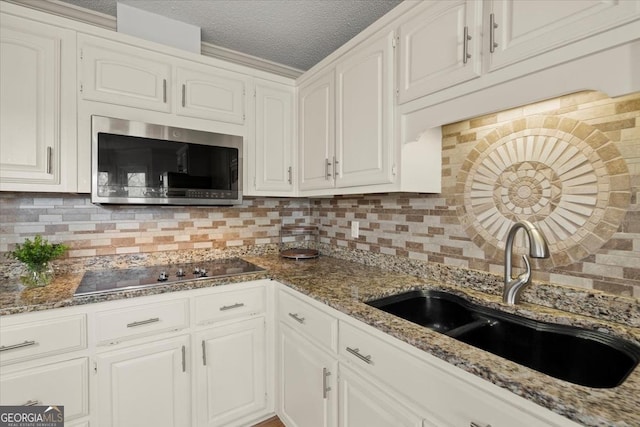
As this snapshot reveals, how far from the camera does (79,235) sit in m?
1.80

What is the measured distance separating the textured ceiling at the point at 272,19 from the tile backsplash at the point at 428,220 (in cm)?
95

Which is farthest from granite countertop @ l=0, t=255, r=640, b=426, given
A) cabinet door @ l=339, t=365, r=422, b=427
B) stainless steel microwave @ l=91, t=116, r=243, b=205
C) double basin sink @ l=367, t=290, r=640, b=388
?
stainless steel microwave @ l=91, t=116, r=243, b=205

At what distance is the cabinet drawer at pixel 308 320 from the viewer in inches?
53.0

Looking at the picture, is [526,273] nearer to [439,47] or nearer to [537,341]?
[537,341]

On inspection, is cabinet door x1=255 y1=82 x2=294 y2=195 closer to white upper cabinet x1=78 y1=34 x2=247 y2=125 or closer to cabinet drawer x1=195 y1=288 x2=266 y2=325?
white upper cabinet x1=78 y1=34 x2=247 y2=125

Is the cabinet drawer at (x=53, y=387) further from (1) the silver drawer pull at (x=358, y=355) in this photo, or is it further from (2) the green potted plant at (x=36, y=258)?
(1) the silver drawer pull at (x=358, y=355)

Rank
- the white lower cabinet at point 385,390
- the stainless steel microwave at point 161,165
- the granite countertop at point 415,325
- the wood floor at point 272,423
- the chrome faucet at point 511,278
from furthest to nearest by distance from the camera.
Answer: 1. the wood floor at point 272,423
2. the stainless steel microwave at point 161,165
3. the chrome faucet at point 511,278
4. the white lower cabinet at point 385,390
5. the granite countertop at point 415,325

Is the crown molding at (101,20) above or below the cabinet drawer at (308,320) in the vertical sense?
above

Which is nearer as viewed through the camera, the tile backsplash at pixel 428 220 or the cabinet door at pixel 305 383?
the tile backsplash at pixel 428 220

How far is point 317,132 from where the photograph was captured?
2000 mm

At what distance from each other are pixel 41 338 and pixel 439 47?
2027 millimetres

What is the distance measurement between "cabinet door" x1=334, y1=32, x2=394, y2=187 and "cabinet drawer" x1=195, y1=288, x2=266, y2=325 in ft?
2.71

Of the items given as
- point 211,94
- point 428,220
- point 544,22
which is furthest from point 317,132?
point 544,22

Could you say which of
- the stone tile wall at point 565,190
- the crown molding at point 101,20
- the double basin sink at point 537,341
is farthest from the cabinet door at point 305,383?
the crown molding at point 101,20
